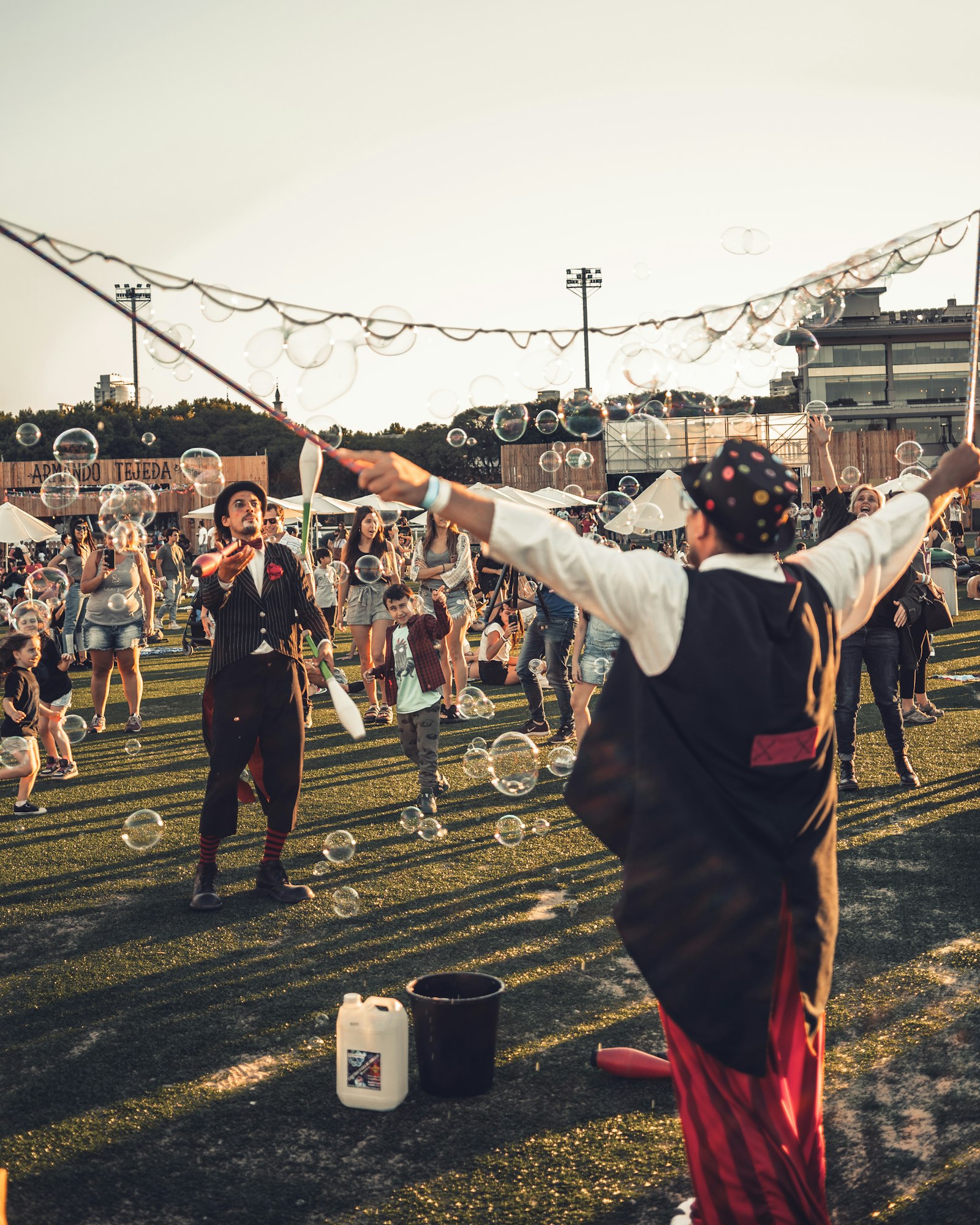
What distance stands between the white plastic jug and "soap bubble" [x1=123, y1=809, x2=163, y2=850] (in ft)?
8.69

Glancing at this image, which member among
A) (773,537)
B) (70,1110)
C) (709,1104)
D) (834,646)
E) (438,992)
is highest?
(773,537)

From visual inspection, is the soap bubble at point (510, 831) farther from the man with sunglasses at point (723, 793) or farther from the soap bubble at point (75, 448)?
the soap bubble at point (75, 448)

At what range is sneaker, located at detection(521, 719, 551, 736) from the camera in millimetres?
9570

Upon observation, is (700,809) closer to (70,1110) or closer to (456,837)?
(70,1110)

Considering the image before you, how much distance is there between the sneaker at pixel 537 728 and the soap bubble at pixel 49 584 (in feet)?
15.2

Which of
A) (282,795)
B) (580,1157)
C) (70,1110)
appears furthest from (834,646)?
(282,795)

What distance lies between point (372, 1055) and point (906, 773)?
5037mm

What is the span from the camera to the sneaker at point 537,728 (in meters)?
9.57

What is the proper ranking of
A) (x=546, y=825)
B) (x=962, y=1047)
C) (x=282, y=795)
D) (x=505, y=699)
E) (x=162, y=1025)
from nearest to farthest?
(x=962, y=1047) < (x=162, y=1025) < (x=282, y=795) < (x=546, y=825) < (x=505, y=699)

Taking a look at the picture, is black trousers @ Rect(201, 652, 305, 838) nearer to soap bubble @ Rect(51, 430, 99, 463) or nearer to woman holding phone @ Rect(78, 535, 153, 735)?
soap bubble @ Rect(51, 430, 99, 463)

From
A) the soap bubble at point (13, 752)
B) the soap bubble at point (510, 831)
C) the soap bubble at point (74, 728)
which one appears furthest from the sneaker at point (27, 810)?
the soap bubble at point (510, 831)

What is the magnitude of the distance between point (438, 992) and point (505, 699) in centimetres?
807

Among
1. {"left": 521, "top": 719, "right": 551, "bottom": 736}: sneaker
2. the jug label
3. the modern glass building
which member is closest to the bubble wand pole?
the jug label

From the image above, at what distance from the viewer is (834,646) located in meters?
2.62
